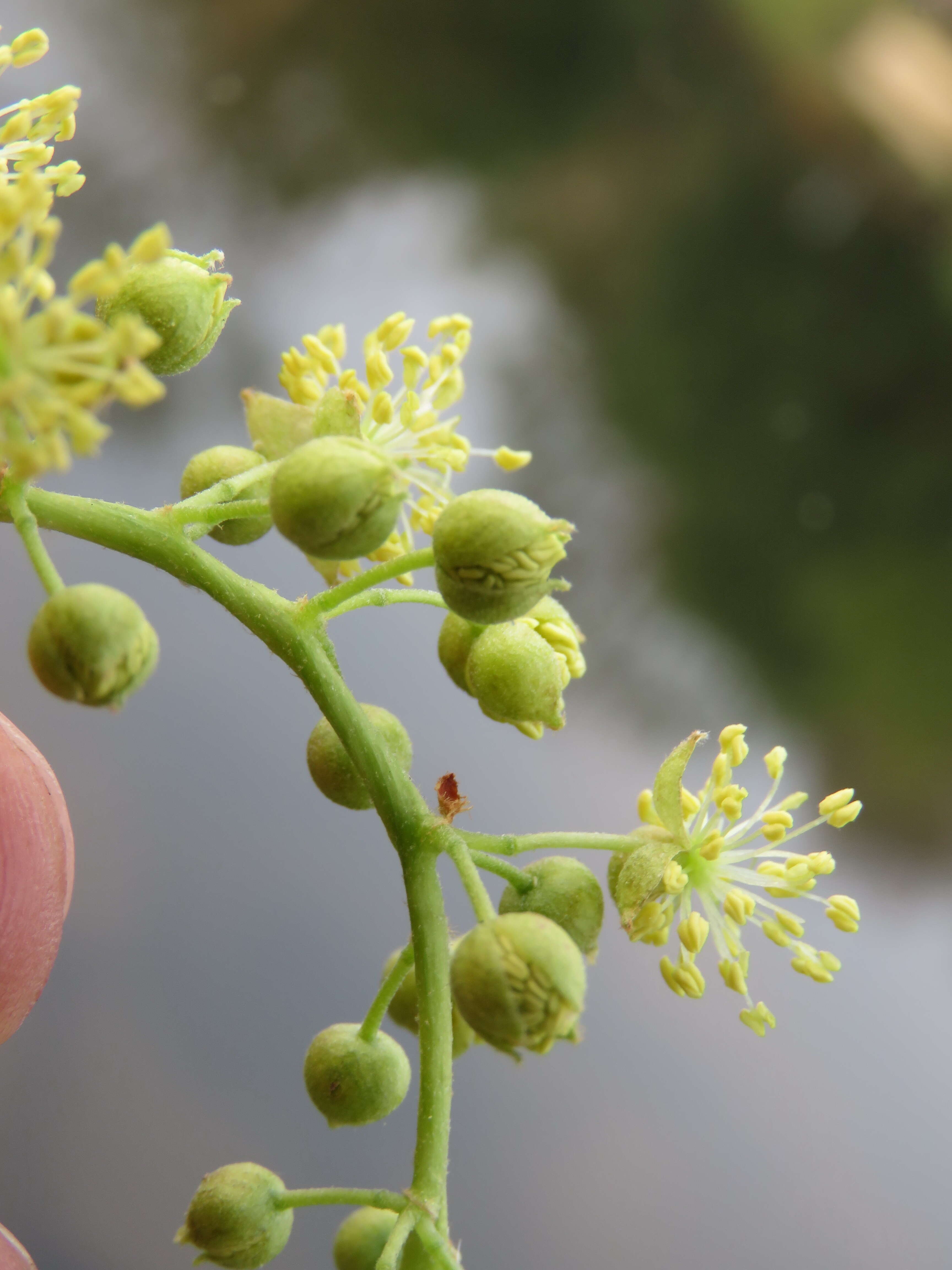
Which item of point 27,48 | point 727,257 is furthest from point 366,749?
point 727,257

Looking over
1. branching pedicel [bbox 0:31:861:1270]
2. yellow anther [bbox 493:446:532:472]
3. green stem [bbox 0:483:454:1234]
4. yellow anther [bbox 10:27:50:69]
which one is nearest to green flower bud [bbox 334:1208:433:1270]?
branching pedicel [bbox 0:31:861:1270]

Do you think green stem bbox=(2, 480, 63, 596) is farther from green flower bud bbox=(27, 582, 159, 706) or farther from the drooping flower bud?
the drooping flower bud

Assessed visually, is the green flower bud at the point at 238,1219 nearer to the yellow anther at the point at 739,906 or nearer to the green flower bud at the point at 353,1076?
the green flower bud at the point at 353,1076

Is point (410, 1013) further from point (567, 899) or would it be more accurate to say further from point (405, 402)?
point (405, 402)

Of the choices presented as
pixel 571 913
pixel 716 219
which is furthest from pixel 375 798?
pixel 716 219

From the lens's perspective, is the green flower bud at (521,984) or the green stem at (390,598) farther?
the green stem at (390,598)

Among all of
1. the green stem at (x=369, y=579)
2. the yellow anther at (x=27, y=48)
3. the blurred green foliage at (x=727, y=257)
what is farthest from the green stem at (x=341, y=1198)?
the blurred green foliage at (x=727, y=257)
